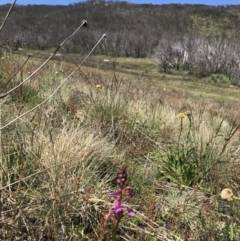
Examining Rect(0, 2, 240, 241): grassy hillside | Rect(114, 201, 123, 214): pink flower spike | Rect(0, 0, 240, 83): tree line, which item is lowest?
A: Rect(0, 0, 240, 83): tree line

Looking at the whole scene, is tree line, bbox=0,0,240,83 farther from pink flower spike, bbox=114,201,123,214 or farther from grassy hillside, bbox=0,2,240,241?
pink flower spike, bbox=114,201,123,214

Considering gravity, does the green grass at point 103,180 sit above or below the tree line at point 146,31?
above

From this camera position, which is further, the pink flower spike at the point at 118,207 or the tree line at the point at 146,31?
the tree line at the point at 146,31

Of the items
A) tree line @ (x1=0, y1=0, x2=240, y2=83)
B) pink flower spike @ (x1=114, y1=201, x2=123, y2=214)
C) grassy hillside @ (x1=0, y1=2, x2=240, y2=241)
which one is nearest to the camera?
pink flower spike @ (x1=114, y1=201, x2=123, y2=214)

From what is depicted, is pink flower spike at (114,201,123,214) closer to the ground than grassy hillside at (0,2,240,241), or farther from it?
farther from it

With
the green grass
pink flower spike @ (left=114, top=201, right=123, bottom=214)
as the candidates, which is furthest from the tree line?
pink flower spike @ (left=114, top=201, right=123, bottom=214)

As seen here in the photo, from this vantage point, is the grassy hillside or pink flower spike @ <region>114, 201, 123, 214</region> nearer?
pink flower spike @ <region>114, 201, 123, 214</region>

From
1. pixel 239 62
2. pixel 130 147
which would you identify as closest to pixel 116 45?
pixel 239 62

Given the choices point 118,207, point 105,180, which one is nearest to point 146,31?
point 105,180

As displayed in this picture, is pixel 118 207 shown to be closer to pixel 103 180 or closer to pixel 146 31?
pixel 103 180

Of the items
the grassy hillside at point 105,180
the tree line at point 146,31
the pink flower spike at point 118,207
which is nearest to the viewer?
the pink flower spike at point 118,207

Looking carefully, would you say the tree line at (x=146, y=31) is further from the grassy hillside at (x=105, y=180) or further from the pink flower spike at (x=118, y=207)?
the pink flower spike at (x=118, y=207)

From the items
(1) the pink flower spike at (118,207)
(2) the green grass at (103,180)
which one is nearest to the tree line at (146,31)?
(2) the green grass at (103,180)

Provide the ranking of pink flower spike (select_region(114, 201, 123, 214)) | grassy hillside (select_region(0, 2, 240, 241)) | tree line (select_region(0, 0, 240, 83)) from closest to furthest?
pink flower spike (select_region(114, 201, 123, 214))
grassy hillside (select_region(0, 2, 240, 241))
tree line (select_region(0, 0, 240, 83))
